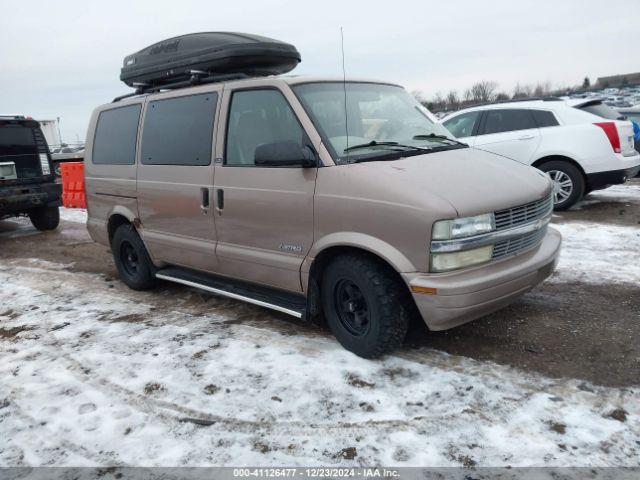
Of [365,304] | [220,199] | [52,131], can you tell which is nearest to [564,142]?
[365,304]

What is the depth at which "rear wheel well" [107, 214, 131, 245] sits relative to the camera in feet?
18.5

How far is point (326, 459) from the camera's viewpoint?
2.65m

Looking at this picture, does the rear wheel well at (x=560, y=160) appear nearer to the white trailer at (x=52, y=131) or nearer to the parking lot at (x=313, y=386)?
the parking lot at (x=313, y=386)

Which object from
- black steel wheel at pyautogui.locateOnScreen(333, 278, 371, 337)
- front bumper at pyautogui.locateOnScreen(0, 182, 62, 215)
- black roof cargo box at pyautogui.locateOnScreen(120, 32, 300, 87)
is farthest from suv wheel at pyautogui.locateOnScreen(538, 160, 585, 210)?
front bumper at pyautogui.locateOnScreen(0, 182, 62, 215)

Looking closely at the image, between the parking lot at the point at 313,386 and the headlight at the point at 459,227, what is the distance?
0.97 meters

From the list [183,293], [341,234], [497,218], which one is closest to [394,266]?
[341,234]

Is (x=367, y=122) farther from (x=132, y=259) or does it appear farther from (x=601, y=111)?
(x=601, y=111)

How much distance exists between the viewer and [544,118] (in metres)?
8.29

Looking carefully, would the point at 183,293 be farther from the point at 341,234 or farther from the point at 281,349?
the point at 341,234

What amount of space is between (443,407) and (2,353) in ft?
11.6

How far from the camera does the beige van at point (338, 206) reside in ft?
10.4

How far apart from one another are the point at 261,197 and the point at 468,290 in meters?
1.72

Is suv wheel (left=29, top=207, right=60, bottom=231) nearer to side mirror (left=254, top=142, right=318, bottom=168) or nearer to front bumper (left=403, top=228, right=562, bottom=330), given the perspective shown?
side mirror (left=254, top=142, right=318, bottom=168)

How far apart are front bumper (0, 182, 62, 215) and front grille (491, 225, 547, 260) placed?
27.4 ft
